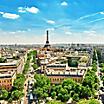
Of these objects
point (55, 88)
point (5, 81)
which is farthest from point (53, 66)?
point (55, 88)

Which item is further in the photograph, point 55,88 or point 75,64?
point 75,64

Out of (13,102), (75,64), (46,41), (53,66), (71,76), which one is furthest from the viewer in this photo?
(46,41)

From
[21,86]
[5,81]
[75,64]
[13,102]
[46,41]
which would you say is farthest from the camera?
[46,41]

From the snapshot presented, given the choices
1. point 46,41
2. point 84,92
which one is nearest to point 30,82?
point 84,92

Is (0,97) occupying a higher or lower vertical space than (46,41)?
lower

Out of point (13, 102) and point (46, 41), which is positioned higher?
point (46, 41)

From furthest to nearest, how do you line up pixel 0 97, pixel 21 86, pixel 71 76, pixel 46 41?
1. pixel 46 41
2. pixel 71 76
3. pixel 21 86
4. pixel 0 97

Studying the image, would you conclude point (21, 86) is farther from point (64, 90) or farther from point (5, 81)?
point (64, 90)

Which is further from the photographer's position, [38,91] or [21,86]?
[21,86]

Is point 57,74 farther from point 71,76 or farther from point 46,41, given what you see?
point 46,41
